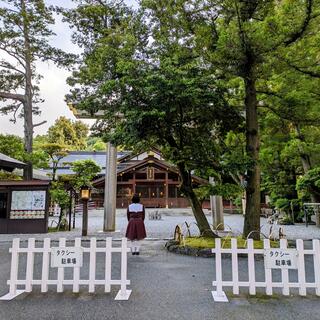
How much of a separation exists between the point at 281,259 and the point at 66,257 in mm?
2742

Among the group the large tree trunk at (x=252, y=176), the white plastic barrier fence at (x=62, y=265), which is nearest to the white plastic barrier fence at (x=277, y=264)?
the white plastic barrier fence at (x=62, y=265)

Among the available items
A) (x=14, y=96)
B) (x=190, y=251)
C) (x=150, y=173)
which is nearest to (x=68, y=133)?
(x=150, y=173)

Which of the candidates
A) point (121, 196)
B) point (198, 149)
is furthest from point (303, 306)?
point (121, 196)

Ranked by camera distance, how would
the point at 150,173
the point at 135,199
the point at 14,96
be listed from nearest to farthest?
the point at 135,199
the point at 14,96
the point at 150,173

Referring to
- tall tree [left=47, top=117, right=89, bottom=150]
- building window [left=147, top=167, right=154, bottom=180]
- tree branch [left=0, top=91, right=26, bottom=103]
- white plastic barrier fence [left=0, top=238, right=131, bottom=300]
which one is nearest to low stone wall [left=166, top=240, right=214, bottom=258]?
white plastic barrier fence [left=0, top=238, right=131, bottom=300]

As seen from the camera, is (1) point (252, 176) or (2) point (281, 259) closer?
(2) point (281, 259)

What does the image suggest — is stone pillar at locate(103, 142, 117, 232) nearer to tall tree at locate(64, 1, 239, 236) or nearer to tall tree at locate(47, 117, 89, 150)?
tall tree at locate(64, 1, 239, 236)

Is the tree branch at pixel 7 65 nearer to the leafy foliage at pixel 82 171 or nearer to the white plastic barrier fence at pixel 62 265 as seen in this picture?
the leafy foliage at pixel 82 171

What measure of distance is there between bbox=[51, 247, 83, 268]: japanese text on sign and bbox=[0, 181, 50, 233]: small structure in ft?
23.6

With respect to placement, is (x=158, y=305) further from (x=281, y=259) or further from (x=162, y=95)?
(x=162, y=95)

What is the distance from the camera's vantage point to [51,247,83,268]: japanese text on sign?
137 inches

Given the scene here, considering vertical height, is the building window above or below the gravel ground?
above

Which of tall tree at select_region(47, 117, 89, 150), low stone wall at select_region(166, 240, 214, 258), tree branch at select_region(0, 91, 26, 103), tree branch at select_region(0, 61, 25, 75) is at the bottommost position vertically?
low stone wall at select_region(166, 240, 214, 258)

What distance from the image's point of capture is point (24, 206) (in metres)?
10.1
